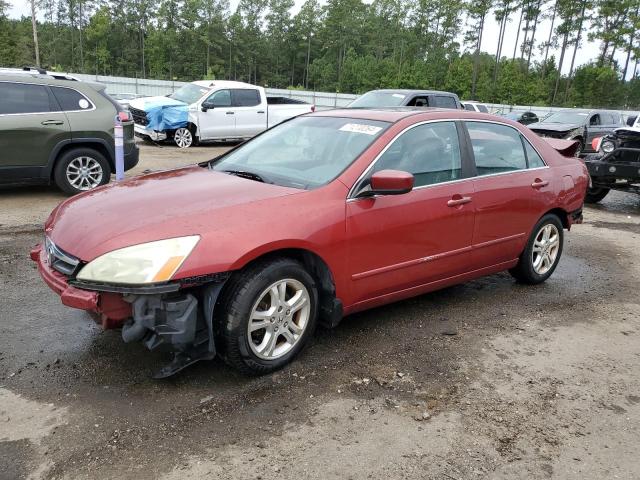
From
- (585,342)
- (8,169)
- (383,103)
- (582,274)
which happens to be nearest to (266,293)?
(585,342)

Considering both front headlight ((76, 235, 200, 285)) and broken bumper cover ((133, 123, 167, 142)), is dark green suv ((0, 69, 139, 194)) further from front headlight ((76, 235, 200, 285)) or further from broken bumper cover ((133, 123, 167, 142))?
broken bumper cover ((133, 123, 167, 142))

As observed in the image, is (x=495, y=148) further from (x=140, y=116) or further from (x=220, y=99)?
(x=140, y=116)

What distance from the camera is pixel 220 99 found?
1558cm

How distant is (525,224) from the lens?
4945mm

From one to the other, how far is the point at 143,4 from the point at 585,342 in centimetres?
7656

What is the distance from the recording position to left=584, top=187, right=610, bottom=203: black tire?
1053 cm

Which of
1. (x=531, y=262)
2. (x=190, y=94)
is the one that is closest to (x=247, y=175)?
(x=531, y=262)

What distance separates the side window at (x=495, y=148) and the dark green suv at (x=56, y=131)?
517 cm

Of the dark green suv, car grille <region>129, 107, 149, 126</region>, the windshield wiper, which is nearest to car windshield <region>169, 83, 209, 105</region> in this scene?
car grille <region>129, 107, 149, 126</region>

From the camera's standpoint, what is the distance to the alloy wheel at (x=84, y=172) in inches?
317

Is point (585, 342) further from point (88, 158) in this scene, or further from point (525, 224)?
point (88, 158)

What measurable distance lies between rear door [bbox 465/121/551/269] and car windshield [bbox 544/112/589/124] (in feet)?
41.9

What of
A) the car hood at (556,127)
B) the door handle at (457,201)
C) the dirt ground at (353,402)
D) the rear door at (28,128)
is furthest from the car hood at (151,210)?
the car hood at (556,127)

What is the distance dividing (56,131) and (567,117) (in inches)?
572
